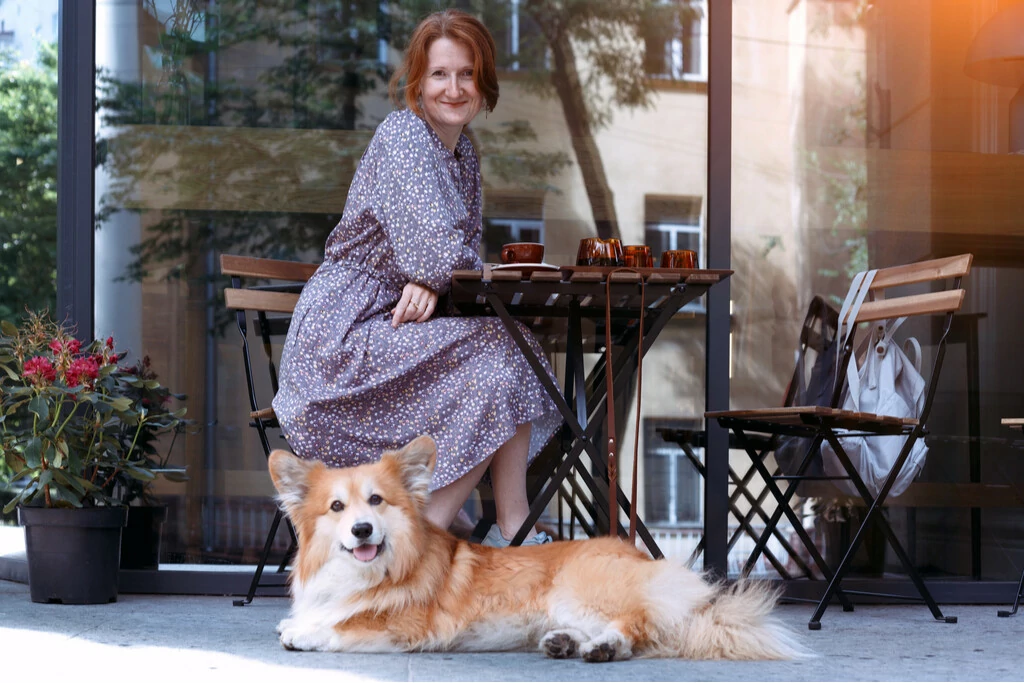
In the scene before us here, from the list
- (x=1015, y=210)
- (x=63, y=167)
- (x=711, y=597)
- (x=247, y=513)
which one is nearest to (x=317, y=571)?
(x=711, y=597)

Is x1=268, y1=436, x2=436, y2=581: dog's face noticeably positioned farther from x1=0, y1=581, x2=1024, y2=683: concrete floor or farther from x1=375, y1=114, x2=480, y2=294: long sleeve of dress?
x1=375, y1=114, x2=480, y2=294: long sleeve of dress

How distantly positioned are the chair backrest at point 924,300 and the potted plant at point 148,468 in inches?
92.0

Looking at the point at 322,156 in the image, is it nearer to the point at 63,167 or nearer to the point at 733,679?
the point at 63,167

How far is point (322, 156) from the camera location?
13.9ft

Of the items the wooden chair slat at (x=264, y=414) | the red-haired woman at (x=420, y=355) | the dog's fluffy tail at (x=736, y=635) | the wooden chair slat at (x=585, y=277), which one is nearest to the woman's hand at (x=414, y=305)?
the red-haired woman at (x=420, y=355)

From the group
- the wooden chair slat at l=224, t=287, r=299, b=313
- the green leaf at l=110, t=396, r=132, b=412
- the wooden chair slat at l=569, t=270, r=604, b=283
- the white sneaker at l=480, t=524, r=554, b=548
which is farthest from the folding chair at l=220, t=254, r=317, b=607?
the wooden chair slat at l=569, t=270, r=604, b=283

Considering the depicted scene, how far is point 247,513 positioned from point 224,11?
1939 millimetres

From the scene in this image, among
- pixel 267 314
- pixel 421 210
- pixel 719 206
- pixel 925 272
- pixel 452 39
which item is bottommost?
pixel 267 314

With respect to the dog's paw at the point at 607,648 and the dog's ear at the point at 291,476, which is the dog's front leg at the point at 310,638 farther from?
the dog's paw at the point at 607,648

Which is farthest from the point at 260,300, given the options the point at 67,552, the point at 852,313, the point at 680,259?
the point at 852,313

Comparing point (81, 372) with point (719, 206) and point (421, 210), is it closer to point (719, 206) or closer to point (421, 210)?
point (421, 210)

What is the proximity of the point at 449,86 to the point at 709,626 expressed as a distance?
5.53 ft

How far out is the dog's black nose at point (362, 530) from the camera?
8.09ft

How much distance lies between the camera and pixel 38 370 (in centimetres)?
321
